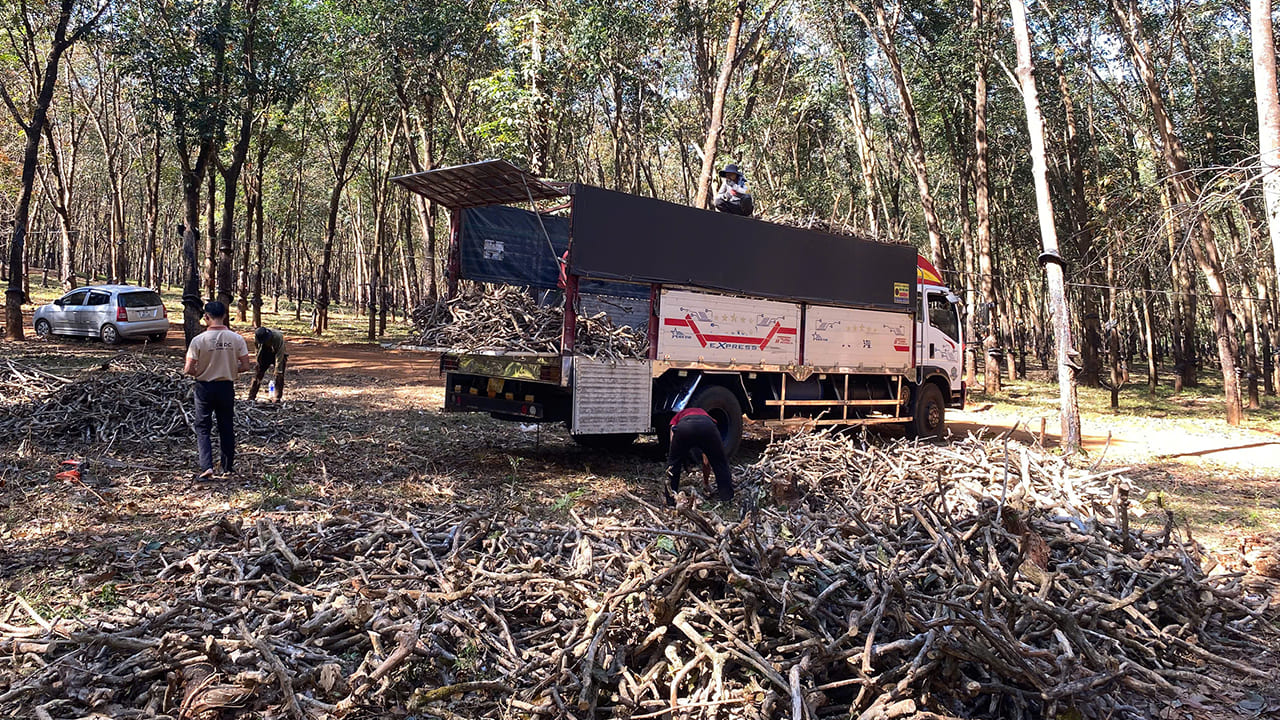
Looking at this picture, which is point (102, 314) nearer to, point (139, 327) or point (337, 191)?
point (139, 327)

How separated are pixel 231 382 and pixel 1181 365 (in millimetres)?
26871

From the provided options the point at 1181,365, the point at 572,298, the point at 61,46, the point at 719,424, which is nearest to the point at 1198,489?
the point at 719,424

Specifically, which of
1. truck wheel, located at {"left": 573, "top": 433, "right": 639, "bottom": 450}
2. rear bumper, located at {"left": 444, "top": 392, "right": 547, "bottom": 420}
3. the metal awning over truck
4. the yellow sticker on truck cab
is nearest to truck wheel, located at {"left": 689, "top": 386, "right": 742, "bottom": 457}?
the metal awning over truck

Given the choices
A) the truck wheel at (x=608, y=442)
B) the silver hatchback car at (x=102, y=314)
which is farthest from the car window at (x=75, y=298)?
the truck wheel at (x=608, y=442)

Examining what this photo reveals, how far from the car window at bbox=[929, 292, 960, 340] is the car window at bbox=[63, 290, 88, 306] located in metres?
20.5

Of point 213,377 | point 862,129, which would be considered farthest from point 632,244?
point 862,129

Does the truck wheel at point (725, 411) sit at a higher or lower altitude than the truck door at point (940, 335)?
lower

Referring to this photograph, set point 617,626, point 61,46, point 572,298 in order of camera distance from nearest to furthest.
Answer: point 617,626, point 572,298, point 61,46

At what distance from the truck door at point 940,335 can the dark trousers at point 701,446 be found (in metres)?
6.29

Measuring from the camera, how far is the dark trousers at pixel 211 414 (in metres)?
7.70

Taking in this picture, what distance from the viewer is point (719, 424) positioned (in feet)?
32.0

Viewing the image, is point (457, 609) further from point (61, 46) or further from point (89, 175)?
point (89, 175)

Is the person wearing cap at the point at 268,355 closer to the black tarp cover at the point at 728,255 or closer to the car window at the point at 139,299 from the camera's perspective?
the black tarp cover at the point at 728,255

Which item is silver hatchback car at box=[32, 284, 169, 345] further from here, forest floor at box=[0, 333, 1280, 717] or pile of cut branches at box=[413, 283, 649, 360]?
pile of cut branches at box=[413, 283, 649, 360]
